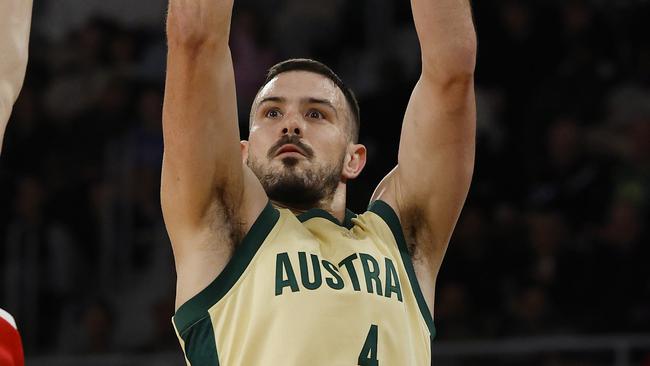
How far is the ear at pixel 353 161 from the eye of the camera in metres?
4.88

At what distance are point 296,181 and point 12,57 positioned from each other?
193 centimetres

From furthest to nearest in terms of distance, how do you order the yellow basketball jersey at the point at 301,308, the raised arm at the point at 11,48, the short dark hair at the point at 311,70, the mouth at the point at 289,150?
1. the short dark hair at the point at 311,70
2. the mouth at the point at 289,150
3. the yellow basketball jersey at the point at 301,308
4. the raised arm at the point at 11,48

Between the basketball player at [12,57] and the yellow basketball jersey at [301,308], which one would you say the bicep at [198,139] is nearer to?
the yellow basketball jersey at [301,308]

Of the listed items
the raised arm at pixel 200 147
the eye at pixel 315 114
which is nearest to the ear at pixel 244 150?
the eye at pixel 315 114

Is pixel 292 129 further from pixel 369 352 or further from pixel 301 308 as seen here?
pixel 369 352

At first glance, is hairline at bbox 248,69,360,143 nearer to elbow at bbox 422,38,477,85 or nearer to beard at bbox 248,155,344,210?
beard at bbox 248,155,344,210

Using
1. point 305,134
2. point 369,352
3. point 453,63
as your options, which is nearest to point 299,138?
point 305,134

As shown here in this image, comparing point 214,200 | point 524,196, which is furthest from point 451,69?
point 524,196

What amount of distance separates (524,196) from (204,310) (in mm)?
5023

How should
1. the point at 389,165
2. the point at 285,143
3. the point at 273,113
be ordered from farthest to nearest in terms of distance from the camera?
the point at 389,165 < the point at 273,113 < the point at 285,143

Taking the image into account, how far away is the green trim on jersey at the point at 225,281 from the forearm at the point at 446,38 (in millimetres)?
851

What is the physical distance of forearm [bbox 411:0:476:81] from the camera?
15.5ft

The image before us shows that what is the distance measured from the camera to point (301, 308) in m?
4.25

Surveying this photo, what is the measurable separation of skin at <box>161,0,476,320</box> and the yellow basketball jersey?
0.29 ft
